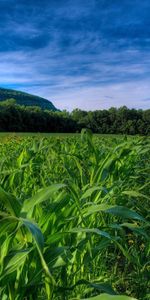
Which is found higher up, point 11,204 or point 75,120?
point 11,204

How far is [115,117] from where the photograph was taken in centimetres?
5419

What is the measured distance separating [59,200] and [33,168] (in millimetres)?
2534

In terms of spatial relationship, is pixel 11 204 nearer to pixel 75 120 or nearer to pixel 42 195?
pixel 42 195

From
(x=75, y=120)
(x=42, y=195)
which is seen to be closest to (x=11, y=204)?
(x=42, y=195)

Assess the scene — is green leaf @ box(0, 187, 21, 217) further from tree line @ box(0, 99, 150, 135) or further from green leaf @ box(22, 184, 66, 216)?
tree line @ box(0, 99, 150, 135)

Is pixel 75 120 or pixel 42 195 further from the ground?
pixel 42 195

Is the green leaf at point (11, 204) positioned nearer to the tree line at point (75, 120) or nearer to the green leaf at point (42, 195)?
the green leaf at point (42, 195)

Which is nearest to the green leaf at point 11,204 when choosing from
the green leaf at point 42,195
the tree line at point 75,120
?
the green leaf at point 42,195

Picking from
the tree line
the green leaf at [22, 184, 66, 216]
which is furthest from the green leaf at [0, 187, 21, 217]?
the tree line

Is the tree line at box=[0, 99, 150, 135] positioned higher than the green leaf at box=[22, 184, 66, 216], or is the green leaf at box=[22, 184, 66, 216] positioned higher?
the green leaf at box=[22, 184, 66, 216]

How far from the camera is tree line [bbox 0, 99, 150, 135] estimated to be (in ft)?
174

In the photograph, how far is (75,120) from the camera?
64188 mm

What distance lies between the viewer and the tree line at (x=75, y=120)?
52.9m

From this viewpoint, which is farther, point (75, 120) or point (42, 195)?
point (75, 120)
